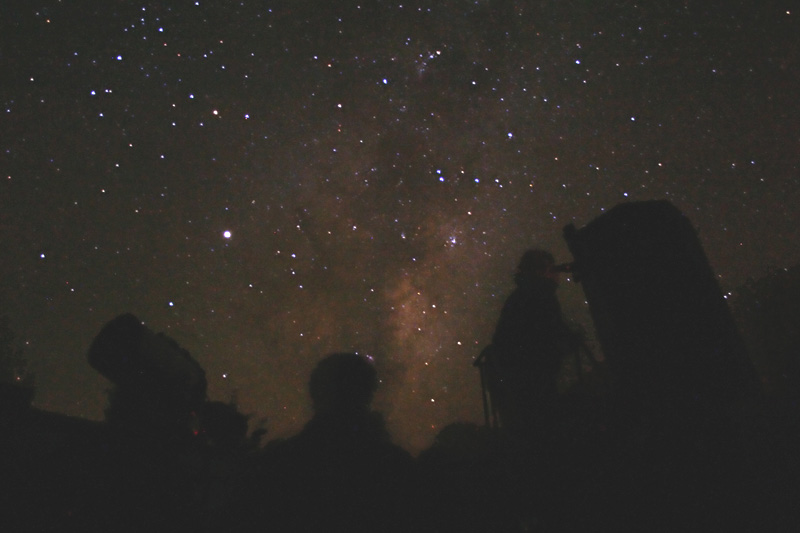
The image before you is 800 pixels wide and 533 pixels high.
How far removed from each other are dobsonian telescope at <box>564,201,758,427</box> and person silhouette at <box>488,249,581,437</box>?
3343mm

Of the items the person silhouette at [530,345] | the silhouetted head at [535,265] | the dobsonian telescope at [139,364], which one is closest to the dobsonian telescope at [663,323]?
the person silhouette at [530,345]

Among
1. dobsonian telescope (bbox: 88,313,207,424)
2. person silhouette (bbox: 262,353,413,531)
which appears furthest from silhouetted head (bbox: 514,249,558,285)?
dobsonian telescope (bbox: 88,313,207,424)

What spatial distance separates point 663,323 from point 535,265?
525 centimetres

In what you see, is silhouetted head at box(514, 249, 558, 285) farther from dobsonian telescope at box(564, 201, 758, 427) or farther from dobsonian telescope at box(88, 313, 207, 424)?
dobsonian telescope at box(88, 313, 207, 424)

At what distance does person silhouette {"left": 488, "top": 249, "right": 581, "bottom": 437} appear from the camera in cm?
1107

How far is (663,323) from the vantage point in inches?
269

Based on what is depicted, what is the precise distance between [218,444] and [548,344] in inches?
335

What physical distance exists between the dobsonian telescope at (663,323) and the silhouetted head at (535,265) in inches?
152

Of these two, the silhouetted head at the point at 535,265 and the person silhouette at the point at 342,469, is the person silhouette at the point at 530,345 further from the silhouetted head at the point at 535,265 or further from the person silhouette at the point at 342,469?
the person silhouette at the point at 342,469

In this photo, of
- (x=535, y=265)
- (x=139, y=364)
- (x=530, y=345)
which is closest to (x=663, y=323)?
(x=530, y=345)

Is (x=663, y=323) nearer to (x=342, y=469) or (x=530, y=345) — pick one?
(x=530, y=345)

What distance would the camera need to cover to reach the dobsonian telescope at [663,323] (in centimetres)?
641

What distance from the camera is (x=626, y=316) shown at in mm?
7211

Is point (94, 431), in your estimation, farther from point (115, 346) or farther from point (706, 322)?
point (706, 322)
